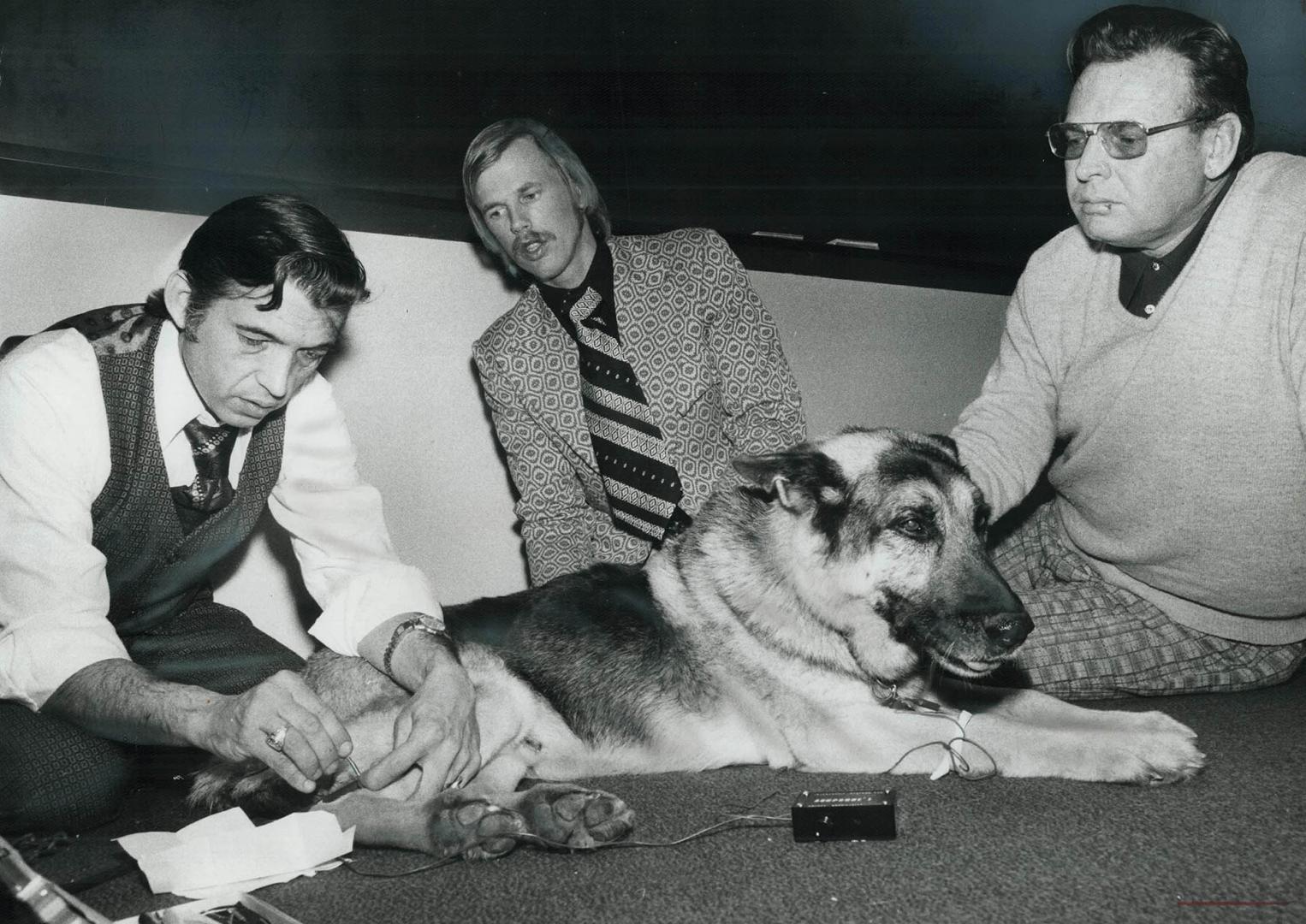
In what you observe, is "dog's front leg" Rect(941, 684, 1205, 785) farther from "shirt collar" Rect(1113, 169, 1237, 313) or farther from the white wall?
the white wall

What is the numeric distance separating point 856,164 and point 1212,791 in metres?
2.63

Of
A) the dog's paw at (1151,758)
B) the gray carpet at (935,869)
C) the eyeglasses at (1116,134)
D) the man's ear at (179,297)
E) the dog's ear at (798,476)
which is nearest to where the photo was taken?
the gray carpet at (935,869)

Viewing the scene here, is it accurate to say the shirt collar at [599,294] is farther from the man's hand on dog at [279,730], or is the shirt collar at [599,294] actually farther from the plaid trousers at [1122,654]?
the man's hand on dog at [279,730]

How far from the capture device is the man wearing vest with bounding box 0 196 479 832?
179cm

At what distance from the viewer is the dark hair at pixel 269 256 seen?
1.95 metres

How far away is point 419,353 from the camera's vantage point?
323 centimetres

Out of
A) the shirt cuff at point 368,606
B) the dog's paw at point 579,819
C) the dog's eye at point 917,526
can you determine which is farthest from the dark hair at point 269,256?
the dog's eye at point 917,526

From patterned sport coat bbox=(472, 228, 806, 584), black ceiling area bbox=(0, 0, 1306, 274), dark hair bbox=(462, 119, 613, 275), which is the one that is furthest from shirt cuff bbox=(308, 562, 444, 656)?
dark hair bbox=(462, 119, 613, 275)

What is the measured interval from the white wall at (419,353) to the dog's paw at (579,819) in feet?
5.18

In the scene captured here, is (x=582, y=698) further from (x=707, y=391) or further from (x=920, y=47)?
(x=920, y=47)

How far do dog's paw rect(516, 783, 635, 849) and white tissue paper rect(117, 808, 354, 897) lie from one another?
0.38 metres

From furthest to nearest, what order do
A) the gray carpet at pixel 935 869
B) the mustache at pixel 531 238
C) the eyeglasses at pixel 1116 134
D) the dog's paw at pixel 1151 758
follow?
the mustache at pixel 531 238 → the eyeglasses at pixel 1116 134 → the dog's paw at pixel 1151 758 → the gray carpet at pixel 935 869

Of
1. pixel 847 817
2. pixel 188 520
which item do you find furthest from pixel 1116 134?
pixel 188 520

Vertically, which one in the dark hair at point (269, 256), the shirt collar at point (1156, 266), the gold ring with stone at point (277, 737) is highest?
the dark hair at point (269, 256)
